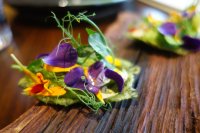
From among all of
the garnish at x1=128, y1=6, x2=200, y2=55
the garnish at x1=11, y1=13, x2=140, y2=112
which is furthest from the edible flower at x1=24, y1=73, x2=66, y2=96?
the garnish at x1=128, y1=6, x2=200, y2=55

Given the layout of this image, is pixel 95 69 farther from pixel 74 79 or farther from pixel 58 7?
pixel 58 7

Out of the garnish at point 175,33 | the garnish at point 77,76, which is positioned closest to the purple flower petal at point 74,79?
the garnish at point 77,76

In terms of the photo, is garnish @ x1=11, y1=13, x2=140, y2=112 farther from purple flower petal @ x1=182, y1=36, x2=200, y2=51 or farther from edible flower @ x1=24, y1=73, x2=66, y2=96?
purple flower petal @ x1=182, y1=36, x2=200, y2=51

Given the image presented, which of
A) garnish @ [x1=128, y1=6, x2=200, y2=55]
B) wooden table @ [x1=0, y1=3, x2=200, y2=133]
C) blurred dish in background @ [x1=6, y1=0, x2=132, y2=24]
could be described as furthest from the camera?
blurred dish in background @ [x1=6, y1=0, x2=132, y2=24]

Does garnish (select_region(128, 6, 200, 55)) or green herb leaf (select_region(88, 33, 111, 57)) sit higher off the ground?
green herb leaf (select_region(88, 33, 111, 57))

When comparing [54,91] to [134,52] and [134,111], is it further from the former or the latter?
[134,52]

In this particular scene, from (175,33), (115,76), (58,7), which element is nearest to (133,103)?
(115,76)

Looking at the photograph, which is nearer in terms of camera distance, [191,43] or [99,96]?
[99,96]

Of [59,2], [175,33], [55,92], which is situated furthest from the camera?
[59,2]
